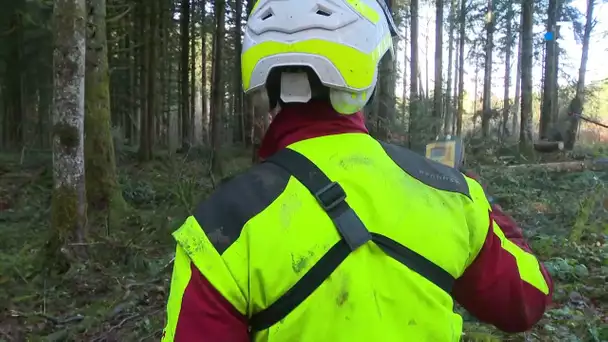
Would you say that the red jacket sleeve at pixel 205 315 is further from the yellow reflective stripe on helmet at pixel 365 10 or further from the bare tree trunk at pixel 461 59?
the bare tree trunk at pixel 461 59

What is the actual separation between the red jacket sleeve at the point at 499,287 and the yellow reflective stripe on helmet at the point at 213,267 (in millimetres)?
653

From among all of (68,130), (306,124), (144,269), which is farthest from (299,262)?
(68,130)

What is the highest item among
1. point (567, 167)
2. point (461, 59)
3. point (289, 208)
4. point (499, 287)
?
point (461, 59)

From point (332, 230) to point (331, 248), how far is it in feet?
0.13

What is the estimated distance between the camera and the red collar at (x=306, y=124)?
58.2 inches

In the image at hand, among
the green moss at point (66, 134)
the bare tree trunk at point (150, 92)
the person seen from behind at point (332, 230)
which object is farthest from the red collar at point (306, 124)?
the bare tree trunk at point (150, 92)

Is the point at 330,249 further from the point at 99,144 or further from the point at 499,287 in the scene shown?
the point at 99,144

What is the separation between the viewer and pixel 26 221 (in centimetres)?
1002

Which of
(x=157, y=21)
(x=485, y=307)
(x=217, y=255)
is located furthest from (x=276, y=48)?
(x=157, y=21)

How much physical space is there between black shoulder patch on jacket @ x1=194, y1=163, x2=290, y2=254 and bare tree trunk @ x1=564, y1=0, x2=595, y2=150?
16453mm

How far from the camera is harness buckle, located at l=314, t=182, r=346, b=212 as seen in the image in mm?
1289

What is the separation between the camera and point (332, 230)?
128 cm

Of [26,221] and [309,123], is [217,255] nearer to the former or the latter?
[309,123]

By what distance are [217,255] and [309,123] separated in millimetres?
441
